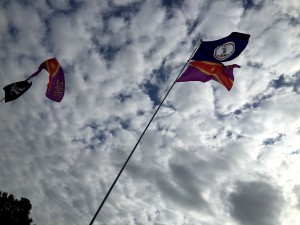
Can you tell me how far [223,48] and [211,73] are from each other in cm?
186

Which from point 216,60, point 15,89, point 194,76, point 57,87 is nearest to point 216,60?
point 216,60

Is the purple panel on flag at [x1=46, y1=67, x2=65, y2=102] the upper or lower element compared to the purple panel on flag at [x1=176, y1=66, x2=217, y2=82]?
lower

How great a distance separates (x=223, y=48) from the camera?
17406 mm

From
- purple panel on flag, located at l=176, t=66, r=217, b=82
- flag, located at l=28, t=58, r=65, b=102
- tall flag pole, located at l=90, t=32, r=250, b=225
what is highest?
tall flag pole, located at l=90, t=32, r=250, b=225

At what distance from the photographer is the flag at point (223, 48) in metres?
17.0

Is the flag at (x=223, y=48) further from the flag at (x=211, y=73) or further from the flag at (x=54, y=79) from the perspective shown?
the flag at (x=54, y=79)

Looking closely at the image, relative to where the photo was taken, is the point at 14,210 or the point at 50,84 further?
the point at 14,210

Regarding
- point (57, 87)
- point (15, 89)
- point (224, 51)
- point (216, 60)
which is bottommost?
point (15, 89)

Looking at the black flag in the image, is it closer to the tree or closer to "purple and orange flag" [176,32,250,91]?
"purple and orange flag" [176,32,250,91]

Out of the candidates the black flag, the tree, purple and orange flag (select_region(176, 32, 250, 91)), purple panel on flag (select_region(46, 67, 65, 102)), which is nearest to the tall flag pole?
purple and orange flag (select_region(176, 32, 250, 91))

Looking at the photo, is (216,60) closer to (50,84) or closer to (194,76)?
(194,76)

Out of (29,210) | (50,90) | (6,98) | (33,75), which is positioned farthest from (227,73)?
(29,210)

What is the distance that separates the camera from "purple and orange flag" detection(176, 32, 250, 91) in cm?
1681

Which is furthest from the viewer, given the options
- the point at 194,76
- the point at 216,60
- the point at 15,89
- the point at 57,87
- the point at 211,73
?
the point at 15,89
